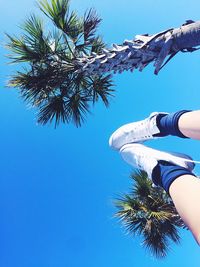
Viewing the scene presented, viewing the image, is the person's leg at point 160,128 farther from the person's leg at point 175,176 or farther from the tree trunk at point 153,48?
the tree trunk at point 153,48

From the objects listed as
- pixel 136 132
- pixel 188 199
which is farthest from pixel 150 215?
pixel 188 199

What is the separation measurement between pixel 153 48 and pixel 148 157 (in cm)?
135

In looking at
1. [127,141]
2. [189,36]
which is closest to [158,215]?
[127,141]

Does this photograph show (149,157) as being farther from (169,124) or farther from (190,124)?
(190,124)

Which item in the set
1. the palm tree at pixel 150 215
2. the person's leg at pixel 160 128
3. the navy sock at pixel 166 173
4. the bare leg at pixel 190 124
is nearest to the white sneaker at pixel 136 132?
the person's leg at pixel 160 128

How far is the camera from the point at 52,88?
19.9 feet

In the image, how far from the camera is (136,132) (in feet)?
13.6

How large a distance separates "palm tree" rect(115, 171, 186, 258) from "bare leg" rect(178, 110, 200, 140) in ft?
12.9

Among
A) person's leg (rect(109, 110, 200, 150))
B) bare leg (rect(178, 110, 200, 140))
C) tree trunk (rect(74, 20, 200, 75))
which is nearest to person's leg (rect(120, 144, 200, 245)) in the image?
person's leg (rect(109, 110, 200, 150))

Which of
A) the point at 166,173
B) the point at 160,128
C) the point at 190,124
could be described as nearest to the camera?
the point at 166,173

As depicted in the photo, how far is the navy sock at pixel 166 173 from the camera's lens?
272 cm

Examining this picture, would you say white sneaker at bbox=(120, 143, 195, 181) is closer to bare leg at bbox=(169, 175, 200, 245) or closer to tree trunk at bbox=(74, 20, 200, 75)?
bare leg at bbox=(169, 175, 200, 245)

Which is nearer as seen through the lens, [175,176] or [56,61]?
[175,176]

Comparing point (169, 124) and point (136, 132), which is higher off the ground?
point (136, 132)
